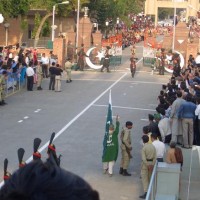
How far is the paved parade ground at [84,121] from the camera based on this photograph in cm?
1423

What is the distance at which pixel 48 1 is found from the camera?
51.8 m

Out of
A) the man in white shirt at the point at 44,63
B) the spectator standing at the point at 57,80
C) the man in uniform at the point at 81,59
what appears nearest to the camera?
the spectator standing at the point at 57,80

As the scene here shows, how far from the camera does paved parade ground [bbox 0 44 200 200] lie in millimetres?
14227

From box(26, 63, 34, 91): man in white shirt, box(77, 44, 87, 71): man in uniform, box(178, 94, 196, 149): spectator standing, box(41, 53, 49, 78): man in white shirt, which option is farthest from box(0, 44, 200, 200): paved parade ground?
box(77, 44, 87, 71): man in uniform

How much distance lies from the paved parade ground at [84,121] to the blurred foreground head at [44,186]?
36.2ft

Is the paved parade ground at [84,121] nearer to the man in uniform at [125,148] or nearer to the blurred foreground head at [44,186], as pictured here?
the man in uniform at [125,148]

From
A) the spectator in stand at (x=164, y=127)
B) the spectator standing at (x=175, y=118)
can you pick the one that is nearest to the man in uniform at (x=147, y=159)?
the spectator in stand at (x=164, y=127)

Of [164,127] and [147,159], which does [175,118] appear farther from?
[147,159]

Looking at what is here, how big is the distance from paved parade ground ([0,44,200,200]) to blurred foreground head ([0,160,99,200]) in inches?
434

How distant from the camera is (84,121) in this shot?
21.5m

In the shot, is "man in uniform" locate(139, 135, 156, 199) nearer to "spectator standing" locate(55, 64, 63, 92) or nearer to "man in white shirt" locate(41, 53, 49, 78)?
"spectator standing" locate(55, 64, 63, 92)

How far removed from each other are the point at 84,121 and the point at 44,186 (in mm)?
19941

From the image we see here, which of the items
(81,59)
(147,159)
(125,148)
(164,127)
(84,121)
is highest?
(81,59)

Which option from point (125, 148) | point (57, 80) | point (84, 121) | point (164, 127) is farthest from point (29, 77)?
point (125, 148)
